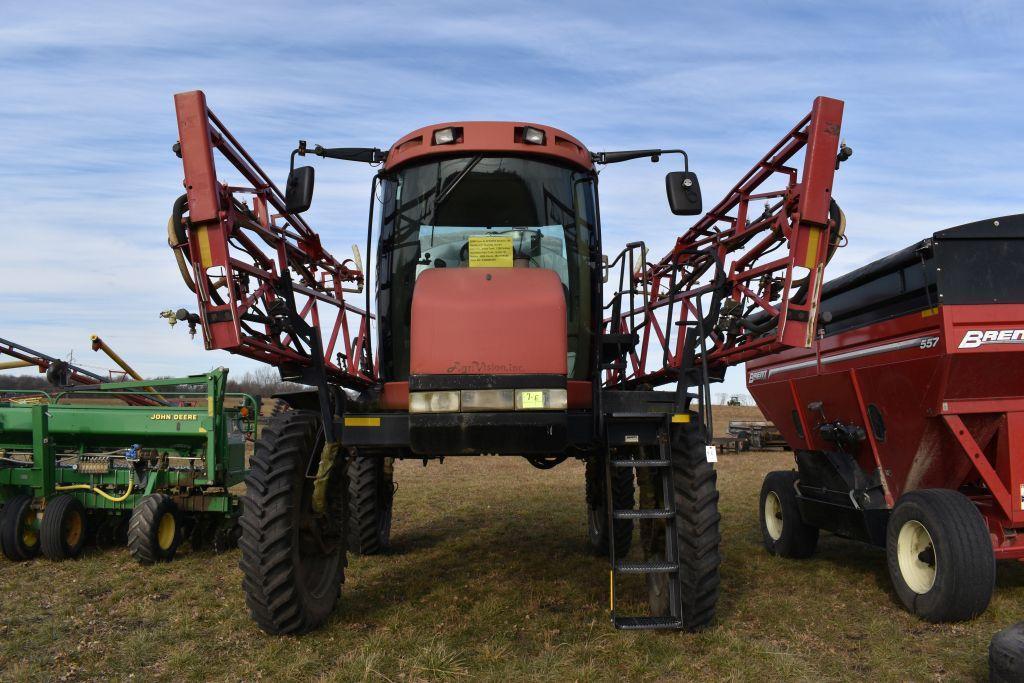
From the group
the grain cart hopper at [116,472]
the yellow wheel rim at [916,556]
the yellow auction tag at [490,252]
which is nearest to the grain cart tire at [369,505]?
the grain cart hopper at [116,472]

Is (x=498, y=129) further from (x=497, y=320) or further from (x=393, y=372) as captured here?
(x=393, y=372)

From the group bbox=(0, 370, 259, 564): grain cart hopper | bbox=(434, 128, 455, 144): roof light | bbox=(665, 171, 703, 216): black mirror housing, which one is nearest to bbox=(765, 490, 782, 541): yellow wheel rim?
bbox=(665, 171, 703, 216): black mirror housing

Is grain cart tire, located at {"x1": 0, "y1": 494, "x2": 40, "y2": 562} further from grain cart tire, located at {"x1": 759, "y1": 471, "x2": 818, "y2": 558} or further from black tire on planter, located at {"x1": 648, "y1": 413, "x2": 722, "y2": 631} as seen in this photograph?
grain cart tire, located at {"x1": 759, "y1": 471, "x2": 818, "y2": 558}

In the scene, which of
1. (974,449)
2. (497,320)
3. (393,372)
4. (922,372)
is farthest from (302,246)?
(974,449)

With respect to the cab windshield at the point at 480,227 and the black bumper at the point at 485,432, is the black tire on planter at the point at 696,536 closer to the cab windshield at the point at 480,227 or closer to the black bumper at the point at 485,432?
the cab windshield at the point at 480,227

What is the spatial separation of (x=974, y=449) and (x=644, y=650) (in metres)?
2.69

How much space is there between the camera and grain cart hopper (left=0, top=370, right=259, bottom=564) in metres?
7.19

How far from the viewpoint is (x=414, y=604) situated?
5.39 metres

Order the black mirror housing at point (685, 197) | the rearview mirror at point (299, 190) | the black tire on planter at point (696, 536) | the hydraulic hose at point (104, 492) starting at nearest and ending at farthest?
the rearview mirror at point (299, 190)
the black tire on planter at point (696, 536)
the black mirror housing at point (685, 197)
the hydraulic hose at point (104, 492)

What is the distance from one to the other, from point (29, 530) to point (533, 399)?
5.79 m

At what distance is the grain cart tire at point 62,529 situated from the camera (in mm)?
6992

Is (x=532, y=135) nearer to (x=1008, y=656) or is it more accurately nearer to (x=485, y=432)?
(x=485, y=432)

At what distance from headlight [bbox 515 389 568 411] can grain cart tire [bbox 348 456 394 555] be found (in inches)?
141

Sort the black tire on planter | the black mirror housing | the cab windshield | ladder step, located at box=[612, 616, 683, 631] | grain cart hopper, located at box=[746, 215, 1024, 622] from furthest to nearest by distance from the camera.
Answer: grain cart hopper, located at box=[746, 215, 1024, 622]
the cab windshield
the black mirror housing
the black tire on planter
ladder step, located at box=[612, 616, 683, 631]
